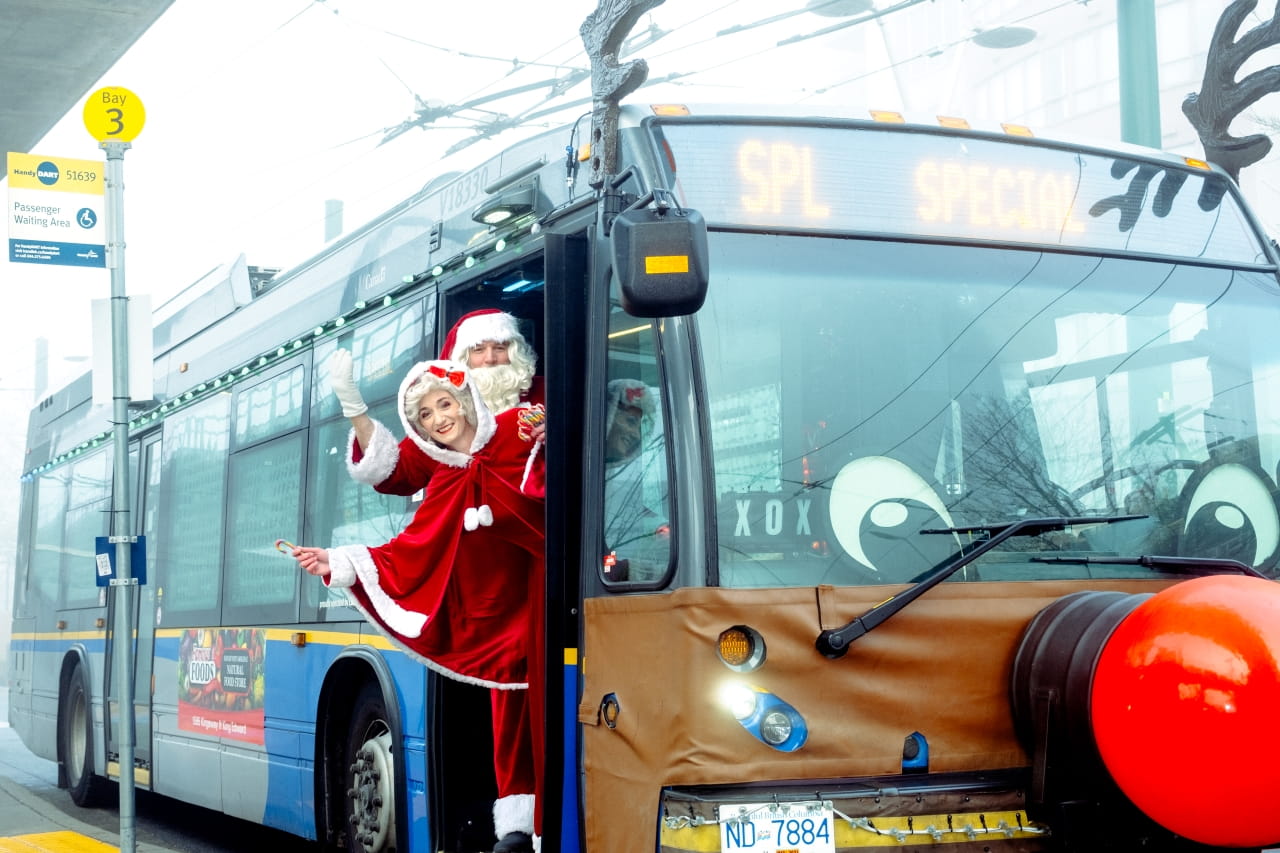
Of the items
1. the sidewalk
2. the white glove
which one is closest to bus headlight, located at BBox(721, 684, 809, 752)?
the white glove

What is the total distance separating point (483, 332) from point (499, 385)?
0.21 metres

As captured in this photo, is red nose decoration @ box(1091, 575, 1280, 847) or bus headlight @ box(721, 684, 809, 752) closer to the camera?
red nose decoration @ box(1091, 575, 1280, 847)

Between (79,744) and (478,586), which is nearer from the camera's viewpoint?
(478,586)

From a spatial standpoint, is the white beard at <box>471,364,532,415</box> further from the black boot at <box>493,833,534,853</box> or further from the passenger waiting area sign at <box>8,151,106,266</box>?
the passenger waiting area sign at <box>8,151,106,266</box>

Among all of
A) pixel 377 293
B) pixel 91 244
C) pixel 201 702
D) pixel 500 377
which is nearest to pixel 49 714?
pixel 201 702

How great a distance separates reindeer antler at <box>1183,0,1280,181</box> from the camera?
5602 mm

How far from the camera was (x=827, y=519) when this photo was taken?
445 centimetres

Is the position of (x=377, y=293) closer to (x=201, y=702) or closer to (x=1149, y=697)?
(x=201, y=702)

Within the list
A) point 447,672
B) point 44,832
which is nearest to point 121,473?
point 447,672

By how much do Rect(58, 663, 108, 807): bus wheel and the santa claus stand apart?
6.30 m

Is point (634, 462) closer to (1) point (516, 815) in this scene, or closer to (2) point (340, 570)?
(2) point (340, 570)

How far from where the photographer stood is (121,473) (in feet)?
23.9

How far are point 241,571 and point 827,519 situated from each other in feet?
15.7

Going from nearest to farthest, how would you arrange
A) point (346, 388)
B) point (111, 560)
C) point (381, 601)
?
point (381, 601), point (346, 388), point (111, 560)
